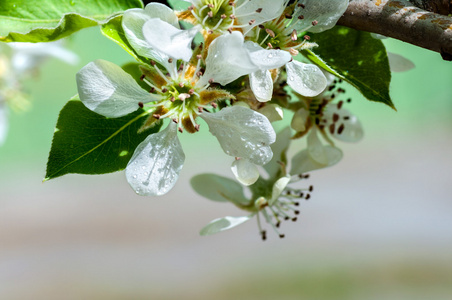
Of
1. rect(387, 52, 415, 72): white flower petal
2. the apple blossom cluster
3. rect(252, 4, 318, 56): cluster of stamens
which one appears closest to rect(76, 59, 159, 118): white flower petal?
the apple blossom cluster

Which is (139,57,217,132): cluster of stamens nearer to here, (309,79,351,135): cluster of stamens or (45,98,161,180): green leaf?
(45,98,161,180): green leaf

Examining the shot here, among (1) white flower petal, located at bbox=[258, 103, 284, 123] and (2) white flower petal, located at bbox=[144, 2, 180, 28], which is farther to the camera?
(1) white flower petal, located at bbox=[258, 103, 284, 123]

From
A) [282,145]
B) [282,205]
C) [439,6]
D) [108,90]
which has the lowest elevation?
[282,205]

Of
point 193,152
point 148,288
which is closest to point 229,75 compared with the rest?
point 148,288

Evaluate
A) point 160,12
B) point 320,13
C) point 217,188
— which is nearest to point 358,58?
point 320,13

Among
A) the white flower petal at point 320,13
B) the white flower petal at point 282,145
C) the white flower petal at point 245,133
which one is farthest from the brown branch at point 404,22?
the white flower petal at point 282,145

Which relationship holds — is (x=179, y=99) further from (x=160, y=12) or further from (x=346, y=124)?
(x=346, y=124)
